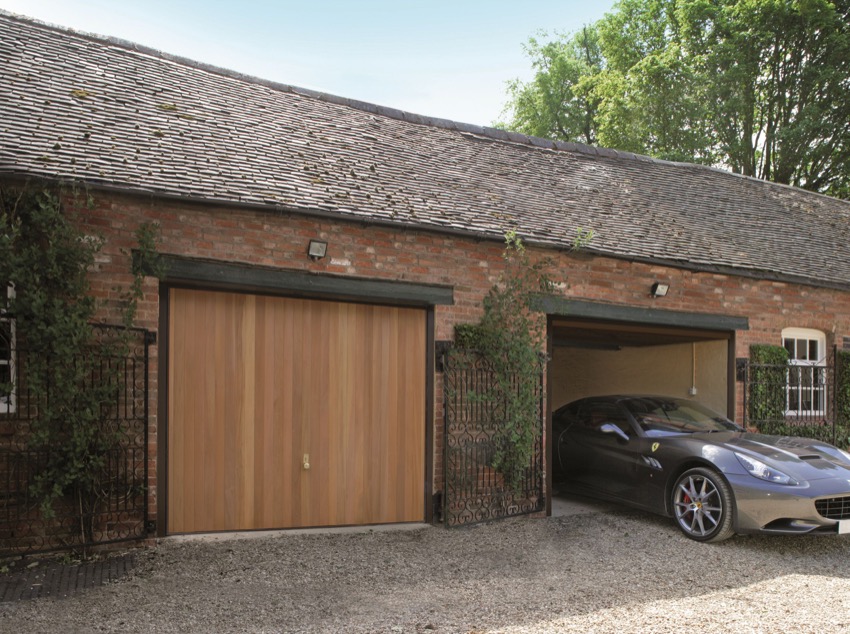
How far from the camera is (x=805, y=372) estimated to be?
11.3m

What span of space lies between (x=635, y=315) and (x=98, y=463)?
6.69 m

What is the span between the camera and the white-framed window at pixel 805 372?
11195 millimetres

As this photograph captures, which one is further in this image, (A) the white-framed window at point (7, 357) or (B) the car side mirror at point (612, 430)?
(B) the car side mirror at point (612, 430)

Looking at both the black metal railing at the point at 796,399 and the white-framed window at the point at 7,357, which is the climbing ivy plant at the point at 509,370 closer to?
the black metal railing at the point at 796,399

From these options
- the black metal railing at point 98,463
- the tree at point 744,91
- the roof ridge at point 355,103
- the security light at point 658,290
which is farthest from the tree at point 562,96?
the black metal railing at point 98,463

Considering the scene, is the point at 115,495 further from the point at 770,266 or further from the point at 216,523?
the point at 770,266

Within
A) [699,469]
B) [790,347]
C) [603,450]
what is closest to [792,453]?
[699,469]

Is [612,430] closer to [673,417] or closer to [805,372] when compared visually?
[673,417]

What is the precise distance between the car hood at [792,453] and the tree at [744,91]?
16.2m

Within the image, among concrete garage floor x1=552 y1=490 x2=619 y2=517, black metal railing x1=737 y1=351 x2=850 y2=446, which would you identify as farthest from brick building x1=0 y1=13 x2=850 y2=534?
concrete garage floor x1=552 y1=490 x2=619 y2=517

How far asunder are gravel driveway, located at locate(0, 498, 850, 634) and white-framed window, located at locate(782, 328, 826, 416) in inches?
161

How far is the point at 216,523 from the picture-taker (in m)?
7.08

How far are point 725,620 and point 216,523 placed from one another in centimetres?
462

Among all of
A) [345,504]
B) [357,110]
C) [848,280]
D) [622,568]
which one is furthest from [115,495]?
[848,280]
